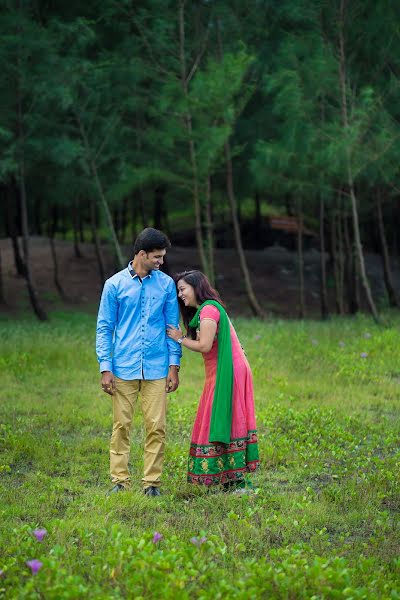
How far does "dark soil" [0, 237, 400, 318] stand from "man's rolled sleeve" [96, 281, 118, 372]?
19.0 metres

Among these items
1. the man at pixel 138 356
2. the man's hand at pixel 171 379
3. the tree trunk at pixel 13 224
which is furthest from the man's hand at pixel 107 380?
the tree trunk at pixel 13 224

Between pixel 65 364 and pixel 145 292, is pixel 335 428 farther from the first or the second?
pixel 65 364

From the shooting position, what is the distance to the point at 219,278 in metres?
31.5

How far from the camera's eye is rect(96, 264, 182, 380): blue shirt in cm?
658

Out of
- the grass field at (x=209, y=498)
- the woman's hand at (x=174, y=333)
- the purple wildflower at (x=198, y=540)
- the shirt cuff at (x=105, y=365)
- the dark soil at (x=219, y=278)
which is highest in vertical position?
the woman's hand at (x=174, y=333)

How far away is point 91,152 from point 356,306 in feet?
31.4

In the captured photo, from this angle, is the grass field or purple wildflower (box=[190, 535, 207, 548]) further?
purple wildflower (box=[190, 535, 207, 548])

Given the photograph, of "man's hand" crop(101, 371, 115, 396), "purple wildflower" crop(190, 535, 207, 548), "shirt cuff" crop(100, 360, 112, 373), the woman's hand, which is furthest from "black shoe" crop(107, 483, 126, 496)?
"purple wildflower" crop(190, 535, 207, 548)

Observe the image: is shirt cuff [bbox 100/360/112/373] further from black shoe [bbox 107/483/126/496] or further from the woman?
black shoe [bbox 107/483/126/496]

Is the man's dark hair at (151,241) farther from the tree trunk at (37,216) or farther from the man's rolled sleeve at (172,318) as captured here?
the tree trunk at (37,216)

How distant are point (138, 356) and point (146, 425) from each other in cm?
55

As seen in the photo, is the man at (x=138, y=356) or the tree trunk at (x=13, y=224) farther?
the tree trunk at (x=13, y=224)

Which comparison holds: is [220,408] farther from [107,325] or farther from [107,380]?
[107,325]

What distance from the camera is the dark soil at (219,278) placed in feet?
91.6
